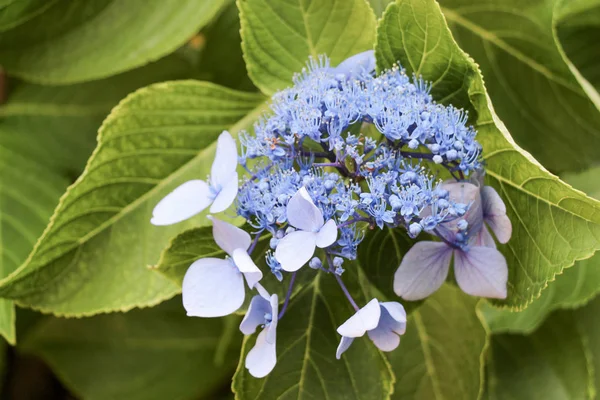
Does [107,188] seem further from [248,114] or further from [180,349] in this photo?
[180,349]

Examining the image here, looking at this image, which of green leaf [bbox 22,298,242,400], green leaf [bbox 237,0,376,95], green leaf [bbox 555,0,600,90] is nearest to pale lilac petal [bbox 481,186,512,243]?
green leaf [bbox 237,0,376,95]

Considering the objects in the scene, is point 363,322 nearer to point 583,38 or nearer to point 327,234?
point 327,234

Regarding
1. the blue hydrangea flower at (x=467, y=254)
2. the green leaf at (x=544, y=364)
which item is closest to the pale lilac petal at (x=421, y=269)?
the blue hydrangea flower at (x=467, y=254)

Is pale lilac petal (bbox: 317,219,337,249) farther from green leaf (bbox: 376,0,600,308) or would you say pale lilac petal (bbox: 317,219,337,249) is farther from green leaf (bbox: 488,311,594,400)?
green leaf (bbox: 488,311,594,400)

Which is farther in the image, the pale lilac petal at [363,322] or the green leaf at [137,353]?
the green leaf at [137,353]

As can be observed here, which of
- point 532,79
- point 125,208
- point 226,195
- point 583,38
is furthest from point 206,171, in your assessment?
point 583,38

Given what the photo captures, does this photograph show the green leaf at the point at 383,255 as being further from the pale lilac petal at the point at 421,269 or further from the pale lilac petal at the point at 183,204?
the pale lilac petal at the point at 183,204
